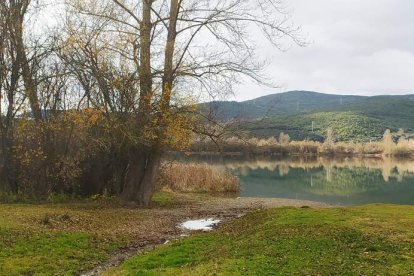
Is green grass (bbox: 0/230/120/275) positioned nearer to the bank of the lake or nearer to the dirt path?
the bank of the lake

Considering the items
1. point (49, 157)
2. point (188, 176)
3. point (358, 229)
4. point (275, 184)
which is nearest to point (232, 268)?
point (358, 229)

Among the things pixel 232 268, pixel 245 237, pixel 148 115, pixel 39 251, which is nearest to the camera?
pixel 232 268

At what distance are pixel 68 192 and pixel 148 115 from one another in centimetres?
656

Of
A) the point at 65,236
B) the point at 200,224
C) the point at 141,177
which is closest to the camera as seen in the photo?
the point at 65,236

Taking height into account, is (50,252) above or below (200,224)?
above

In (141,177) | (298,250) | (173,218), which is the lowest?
(173,218)

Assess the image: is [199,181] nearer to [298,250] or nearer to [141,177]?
[141,177]

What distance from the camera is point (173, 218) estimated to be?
2052 cm

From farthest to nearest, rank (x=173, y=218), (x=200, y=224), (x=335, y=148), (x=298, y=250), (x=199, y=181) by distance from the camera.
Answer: (x=335, y=148)
(x=199, y=181)
(x=173, y=218)
(x=200, y=224)
(x=298, y=250)

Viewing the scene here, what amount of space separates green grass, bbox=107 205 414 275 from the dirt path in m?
0.90

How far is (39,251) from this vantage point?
1277cm

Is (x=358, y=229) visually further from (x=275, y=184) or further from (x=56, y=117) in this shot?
(x=275, y=184)

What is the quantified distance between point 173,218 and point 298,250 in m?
9.69

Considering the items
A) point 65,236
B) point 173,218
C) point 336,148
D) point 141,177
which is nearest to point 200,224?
point 173,218
